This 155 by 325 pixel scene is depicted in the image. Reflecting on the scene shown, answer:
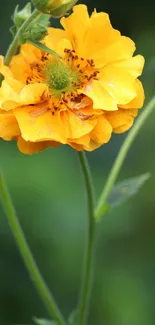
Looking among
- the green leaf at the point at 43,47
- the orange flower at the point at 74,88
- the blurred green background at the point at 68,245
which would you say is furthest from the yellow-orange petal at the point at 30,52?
the blurred green background at the point at 68,245

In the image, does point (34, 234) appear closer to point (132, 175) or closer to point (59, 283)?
point (59, 283)

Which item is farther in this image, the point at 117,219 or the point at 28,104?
the point at 117,219

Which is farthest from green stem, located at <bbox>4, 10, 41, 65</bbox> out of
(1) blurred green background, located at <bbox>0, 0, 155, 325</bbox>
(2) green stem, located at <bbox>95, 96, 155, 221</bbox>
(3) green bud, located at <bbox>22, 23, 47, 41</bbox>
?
(1) blurred green background, located at <bbox>0, 0, 155, 325</bbox>

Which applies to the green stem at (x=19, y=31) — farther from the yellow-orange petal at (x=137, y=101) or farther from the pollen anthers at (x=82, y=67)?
the yellow-orange petal at (x=137, y=101)

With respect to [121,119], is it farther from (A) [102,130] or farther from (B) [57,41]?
(B) [57,41]

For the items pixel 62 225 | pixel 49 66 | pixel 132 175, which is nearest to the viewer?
pixel 49 66

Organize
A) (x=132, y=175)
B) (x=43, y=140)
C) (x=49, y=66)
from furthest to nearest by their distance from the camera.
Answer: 1. (x=132, y=175)
2. (x=49, y=66)
3. (x=43, y=140)

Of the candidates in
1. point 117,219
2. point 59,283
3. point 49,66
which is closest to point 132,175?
point 117,219

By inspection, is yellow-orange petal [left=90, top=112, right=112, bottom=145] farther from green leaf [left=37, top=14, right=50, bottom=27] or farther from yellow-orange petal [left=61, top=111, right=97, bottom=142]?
green leaf [left=37, top=14, right=50, bottom=27]
